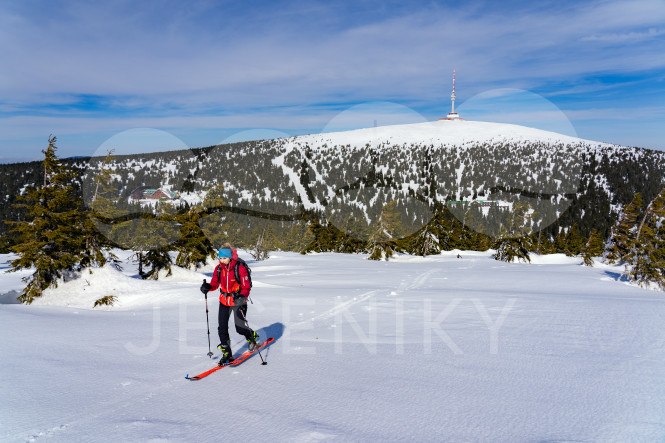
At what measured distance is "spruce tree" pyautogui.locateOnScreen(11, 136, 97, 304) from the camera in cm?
1489

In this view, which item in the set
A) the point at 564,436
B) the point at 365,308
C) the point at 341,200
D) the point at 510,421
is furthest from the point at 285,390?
the point at 341,200

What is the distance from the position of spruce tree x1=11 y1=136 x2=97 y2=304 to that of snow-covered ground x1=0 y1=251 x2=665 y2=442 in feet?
19.2

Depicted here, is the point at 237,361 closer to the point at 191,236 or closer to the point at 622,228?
the point at 191,236

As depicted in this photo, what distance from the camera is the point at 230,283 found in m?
6.40

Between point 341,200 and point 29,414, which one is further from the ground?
point 341,200

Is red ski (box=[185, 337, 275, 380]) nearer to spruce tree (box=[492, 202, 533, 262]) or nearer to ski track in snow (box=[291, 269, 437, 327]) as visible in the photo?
ski track in snow (box=[291, 269, 437, 327])

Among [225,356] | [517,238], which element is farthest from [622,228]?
[225,356]

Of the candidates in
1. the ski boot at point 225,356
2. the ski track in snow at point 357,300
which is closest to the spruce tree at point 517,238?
the ski track in snow at point 357,300

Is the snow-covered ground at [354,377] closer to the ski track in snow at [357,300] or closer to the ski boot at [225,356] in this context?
the ski boot at [225,356]

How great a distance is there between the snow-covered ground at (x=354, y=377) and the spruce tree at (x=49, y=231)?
5861 millimetres

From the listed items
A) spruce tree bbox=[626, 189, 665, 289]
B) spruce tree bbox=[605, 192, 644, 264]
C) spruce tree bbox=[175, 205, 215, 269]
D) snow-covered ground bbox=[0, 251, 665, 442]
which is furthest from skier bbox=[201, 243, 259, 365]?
spruce tree bbox=[605, 192, 644, 264]

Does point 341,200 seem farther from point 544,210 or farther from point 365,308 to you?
point 365,308

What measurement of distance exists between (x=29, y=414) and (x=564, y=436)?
5514 mm

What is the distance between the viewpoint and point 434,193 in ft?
640
